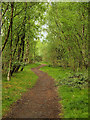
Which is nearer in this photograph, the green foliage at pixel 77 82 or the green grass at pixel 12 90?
the green grass at pixel 12 90

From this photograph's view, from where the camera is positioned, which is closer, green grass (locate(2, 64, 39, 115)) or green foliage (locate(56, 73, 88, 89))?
green grass (locate(2, 64, 39, 115))

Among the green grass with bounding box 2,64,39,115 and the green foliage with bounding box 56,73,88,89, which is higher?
the green foliage with bounding box 56,73,88,89

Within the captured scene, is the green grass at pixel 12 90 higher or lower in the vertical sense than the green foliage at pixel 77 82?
lower

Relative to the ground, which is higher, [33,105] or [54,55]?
[54,55]

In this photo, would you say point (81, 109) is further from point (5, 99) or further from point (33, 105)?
point (5, 99)

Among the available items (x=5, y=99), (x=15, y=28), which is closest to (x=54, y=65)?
(x=15, y=28)

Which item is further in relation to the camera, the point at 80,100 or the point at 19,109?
the point at 80,100

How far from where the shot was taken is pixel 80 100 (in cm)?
1084

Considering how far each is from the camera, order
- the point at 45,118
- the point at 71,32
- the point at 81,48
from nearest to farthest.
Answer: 1. the point at 45,118
2. the point at 81,48
3. the point at 71,32

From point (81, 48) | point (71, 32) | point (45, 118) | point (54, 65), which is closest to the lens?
point (45, 118)

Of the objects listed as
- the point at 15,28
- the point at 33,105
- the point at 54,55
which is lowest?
the point at 33,105

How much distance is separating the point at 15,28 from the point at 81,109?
1682 centimetres

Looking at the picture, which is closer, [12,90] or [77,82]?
[12,90]

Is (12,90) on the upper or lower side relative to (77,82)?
lower
